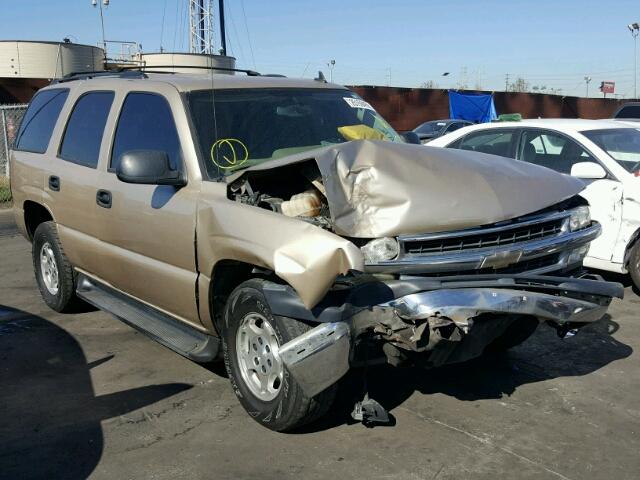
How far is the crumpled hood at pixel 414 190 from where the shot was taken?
11.4ft

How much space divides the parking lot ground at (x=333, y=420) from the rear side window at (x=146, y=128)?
147 cm

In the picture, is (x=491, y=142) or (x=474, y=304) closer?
(x=474, y=304)

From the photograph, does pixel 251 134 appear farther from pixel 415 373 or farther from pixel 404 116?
pixel 404 116

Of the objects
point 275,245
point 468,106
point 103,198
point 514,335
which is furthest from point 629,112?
point 468,106

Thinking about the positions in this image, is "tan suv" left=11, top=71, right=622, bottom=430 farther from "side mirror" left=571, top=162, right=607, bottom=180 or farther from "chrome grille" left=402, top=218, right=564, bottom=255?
"side mirror" left=571, top=162, right=607, bottom=180

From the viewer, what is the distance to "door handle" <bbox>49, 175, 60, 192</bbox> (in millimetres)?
5777

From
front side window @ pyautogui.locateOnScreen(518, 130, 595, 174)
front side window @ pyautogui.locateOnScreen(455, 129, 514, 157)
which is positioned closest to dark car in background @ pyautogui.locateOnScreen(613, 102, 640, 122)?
front side window @ pyautogui.locateOnScreen(455, 129, 514, 157)

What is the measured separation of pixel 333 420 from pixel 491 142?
4.60 metres

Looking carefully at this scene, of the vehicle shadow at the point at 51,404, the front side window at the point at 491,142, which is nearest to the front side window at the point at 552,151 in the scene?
the front side window at the point at 491,142

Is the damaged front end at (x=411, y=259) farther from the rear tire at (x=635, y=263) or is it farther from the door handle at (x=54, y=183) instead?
the rear tire at (x=635, y=263)

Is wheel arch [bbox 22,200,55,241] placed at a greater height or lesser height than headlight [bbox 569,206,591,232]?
lesser

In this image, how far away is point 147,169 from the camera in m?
4.19

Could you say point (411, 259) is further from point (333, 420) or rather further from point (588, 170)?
point (588, 170)

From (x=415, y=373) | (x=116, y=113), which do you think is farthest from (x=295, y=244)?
(x=116, y=113)
